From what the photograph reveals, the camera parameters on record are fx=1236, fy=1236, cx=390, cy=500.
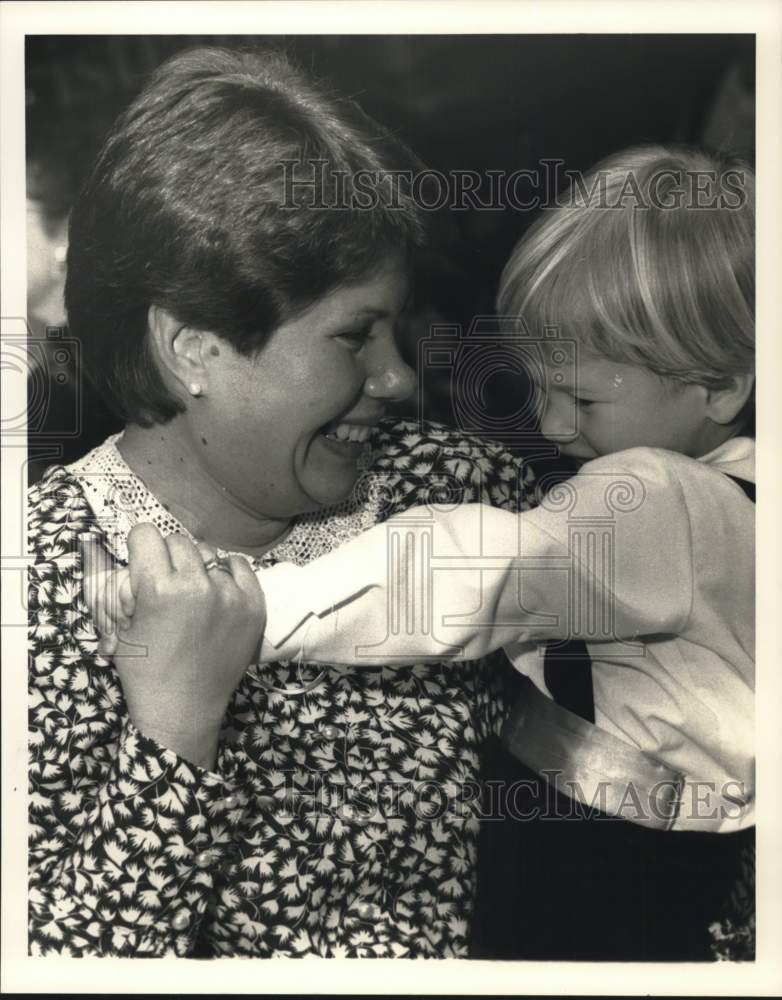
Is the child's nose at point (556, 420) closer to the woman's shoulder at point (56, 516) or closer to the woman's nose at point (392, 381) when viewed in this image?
the woman's nose at point (392, 381)

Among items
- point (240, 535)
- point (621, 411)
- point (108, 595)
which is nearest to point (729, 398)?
point (621, 411)

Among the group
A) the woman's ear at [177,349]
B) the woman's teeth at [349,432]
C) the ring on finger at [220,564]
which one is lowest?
the ring on finger at [220,564]

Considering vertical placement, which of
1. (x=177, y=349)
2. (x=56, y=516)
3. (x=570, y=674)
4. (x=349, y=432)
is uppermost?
(x=177, y=349)

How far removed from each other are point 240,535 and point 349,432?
0.25 meters

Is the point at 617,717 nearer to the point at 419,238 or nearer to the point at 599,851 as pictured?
the point at 599,851

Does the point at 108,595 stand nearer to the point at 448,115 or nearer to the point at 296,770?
the point at 296,770

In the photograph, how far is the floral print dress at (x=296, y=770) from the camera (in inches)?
80.3

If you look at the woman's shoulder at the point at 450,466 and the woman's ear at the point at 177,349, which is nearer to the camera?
the woman's ear at the point at 177,349

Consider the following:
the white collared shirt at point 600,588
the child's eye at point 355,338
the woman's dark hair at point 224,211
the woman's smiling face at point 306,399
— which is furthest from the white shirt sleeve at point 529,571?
the woman's dark hair at point 224,211

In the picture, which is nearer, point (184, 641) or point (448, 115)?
point (184, 641)

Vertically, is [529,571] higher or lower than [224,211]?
lower

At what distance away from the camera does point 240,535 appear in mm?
2064

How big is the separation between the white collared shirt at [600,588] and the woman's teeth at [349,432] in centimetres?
15

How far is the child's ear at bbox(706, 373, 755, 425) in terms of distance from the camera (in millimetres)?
2098
